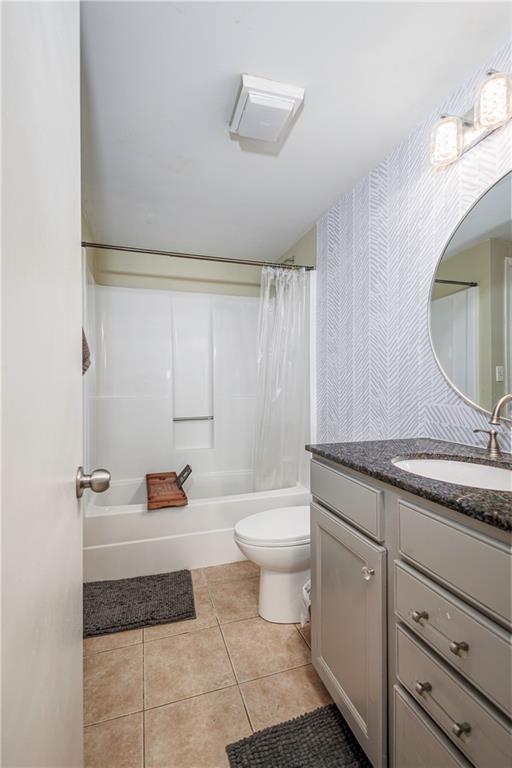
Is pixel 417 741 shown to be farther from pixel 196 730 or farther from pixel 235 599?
pixel 235 599

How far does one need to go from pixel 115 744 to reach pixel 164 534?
1045 mm

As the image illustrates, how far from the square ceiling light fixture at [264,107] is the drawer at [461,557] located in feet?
4.79

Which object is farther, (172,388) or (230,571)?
(172,388)

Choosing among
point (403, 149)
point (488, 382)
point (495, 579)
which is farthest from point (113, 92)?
point (495, 579)

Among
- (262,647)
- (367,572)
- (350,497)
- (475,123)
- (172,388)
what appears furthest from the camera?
(172,388)

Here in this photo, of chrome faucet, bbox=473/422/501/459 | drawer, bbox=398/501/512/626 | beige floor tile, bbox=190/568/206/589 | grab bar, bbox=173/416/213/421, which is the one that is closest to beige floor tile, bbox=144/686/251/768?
beige floor tile, bbox=190/568/206/589

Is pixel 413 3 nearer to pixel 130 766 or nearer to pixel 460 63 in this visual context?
pixel 460 63

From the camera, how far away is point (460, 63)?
119 cm

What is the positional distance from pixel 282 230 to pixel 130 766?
2785 mm

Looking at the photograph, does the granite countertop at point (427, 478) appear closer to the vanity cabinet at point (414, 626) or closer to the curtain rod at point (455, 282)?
the vanity cabinet at point (414, 626)

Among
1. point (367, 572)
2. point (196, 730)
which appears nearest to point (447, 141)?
point (367, 572)

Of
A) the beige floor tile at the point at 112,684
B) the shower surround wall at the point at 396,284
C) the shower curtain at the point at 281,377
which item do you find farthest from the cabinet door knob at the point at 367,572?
the shower curtain at the point at 281,377

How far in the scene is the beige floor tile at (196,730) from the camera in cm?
110

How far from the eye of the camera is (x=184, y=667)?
1452 millimetres
